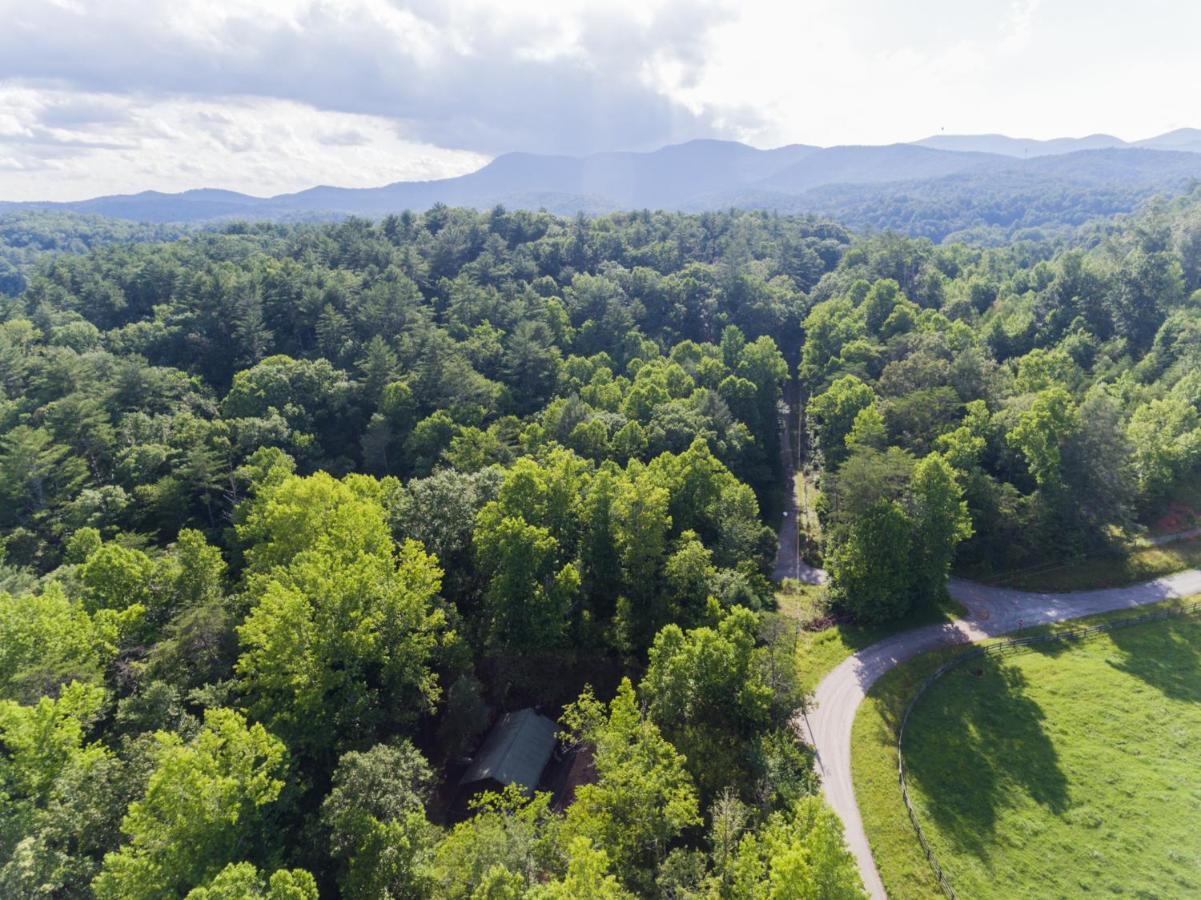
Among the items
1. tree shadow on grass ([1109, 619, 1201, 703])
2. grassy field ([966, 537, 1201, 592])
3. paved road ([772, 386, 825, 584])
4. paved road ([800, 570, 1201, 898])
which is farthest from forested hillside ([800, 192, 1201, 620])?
tree shadow on grass ([1109, 619, 1201, 703])

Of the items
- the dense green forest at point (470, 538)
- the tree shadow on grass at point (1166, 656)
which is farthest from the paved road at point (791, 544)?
the tree shadow on grass at point (1166, 656)

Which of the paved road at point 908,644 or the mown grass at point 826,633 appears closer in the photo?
the paved road at point 908,644

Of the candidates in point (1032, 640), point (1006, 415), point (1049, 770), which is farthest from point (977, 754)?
point (1006, 415)

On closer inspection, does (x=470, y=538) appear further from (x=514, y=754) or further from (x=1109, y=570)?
(x=1109, y=570)

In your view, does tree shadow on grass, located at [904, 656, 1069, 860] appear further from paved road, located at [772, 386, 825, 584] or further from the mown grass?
paved road, located at [772, 386, 825, 584]

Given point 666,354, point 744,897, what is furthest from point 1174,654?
point 666,354

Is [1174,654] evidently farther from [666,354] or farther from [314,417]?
[314,417]

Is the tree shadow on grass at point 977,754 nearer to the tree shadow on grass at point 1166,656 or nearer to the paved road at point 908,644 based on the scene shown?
the paved road at point 908,644
